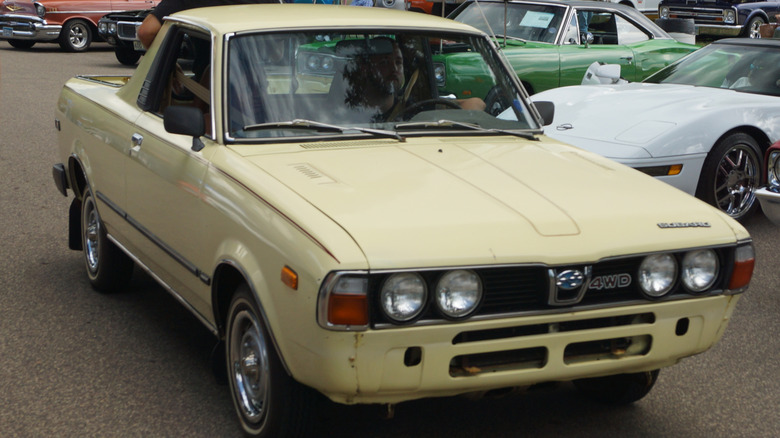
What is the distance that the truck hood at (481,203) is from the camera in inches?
133

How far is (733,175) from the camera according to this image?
307 inches

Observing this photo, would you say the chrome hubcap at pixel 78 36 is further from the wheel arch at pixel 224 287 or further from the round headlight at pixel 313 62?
the wheel arch at pixel 224 287

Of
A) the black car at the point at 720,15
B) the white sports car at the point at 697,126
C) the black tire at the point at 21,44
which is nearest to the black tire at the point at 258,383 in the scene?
the white sports car at the point at 697,126

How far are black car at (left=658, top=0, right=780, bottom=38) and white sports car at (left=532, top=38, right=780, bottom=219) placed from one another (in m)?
16.5

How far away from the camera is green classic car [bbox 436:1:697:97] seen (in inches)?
453

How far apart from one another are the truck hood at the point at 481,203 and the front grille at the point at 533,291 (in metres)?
0.05

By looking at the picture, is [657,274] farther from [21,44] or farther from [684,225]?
[21,44]

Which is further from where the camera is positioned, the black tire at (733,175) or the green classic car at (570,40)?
the green classic car at (570,40)

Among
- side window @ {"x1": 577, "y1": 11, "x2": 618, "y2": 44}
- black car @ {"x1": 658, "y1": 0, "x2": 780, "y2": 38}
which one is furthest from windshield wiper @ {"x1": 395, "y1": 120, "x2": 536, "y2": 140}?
black car @ {"x1": 658, "y1": 0, "x2": 780, "y2": 38}

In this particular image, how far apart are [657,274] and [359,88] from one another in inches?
65.1

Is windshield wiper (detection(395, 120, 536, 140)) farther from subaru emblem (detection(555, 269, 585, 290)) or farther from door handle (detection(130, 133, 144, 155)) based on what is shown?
subaru emblem (detection(555, 269, 585, 290))

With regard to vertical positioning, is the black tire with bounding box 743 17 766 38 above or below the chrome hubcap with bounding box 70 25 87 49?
above

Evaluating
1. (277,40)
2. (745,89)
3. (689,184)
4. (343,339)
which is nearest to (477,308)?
(343,339)

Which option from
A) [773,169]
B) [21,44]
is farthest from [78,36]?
[773,169]
